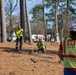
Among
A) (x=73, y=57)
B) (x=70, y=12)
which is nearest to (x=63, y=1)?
(x=70, y=12)

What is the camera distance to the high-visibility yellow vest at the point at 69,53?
4957mm

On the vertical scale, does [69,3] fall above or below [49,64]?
above

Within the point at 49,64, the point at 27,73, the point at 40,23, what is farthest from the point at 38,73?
the point at 40,23

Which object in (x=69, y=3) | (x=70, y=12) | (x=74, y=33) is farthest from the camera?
(x=70, y=12)

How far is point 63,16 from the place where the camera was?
53.9m

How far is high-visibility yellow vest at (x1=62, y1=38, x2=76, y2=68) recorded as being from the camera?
4957 mm

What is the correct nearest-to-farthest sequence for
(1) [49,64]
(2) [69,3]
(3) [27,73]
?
(3) [27,73] → (1) [49,64] → (2) [69,3]

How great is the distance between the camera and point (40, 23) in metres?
77.8

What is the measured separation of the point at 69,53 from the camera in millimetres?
5000

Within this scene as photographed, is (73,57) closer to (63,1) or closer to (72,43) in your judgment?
(72,43)

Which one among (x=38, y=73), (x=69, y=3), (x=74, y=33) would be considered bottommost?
(x=38, y=73)

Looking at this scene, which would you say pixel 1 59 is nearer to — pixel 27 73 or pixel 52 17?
pixel 27 73

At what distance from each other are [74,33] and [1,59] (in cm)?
957

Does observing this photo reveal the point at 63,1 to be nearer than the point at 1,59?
No
